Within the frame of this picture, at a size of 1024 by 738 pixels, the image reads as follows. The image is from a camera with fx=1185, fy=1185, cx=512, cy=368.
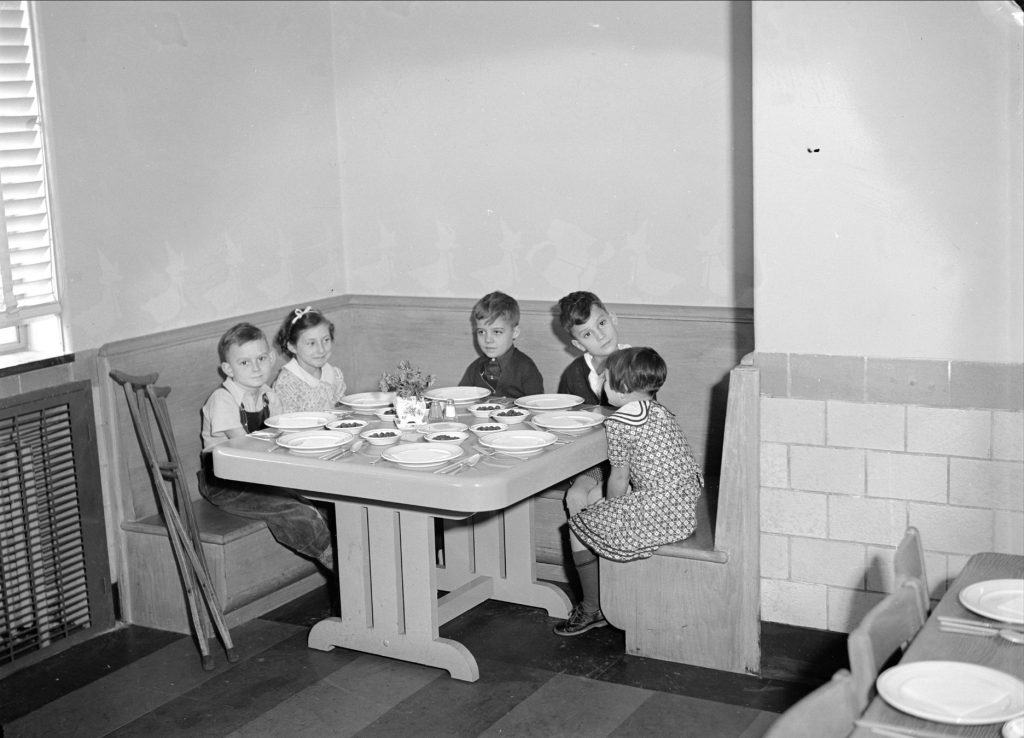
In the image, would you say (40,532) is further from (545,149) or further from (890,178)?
(890,178)

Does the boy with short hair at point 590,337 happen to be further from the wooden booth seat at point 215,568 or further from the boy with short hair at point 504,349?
the wooden booth seat at point 215,568

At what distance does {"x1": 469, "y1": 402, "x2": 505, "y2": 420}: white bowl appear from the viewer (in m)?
4.04

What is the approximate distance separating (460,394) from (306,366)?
2.26ft

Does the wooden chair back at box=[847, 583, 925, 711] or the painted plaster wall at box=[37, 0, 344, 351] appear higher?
the painted plaster wall at box=[37, 0, 344, 351]

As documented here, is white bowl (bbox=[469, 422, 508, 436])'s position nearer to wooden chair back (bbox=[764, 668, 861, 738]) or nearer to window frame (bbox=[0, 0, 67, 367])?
window frame (bbox=[0, 0, 67, 367])

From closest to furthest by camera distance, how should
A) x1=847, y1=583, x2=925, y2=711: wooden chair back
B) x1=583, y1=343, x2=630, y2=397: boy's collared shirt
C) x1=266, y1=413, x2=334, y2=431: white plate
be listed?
x1=847, y1=583, x2=925, y2=711: wooden chair back, x1=266, y1=413, x2=334, y2=431: white plate, x1=583, y1=343, x2=630, y2=397: boy's collared shirt

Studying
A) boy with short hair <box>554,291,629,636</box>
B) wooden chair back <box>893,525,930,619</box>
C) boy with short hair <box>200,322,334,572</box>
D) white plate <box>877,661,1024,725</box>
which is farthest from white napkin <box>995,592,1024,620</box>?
boy with short hair <box>200,322,334,572</box>

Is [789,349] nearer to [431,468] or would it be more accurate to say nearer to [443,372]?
[431,468]

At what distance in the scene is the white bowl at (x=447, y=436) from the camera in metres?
3.70

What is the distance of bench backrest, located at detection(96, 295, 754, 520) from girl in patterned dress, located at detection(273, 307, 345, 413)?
0.27 meters

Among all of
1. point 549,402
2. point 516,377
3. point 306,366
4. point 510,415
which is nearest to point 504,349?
Answer: point 516,377

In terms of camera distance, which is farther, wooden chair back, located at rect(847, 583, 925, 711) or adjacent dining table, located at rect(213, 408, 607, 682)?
adjacent dining table, located at rect(213, 408, 607, 682)

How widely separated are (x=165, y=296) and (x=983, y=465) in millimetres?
2877

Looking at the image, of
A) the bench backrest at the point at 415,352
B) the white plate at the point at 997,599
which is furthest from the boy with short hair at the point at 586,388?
the white plate at the point at 997,599
